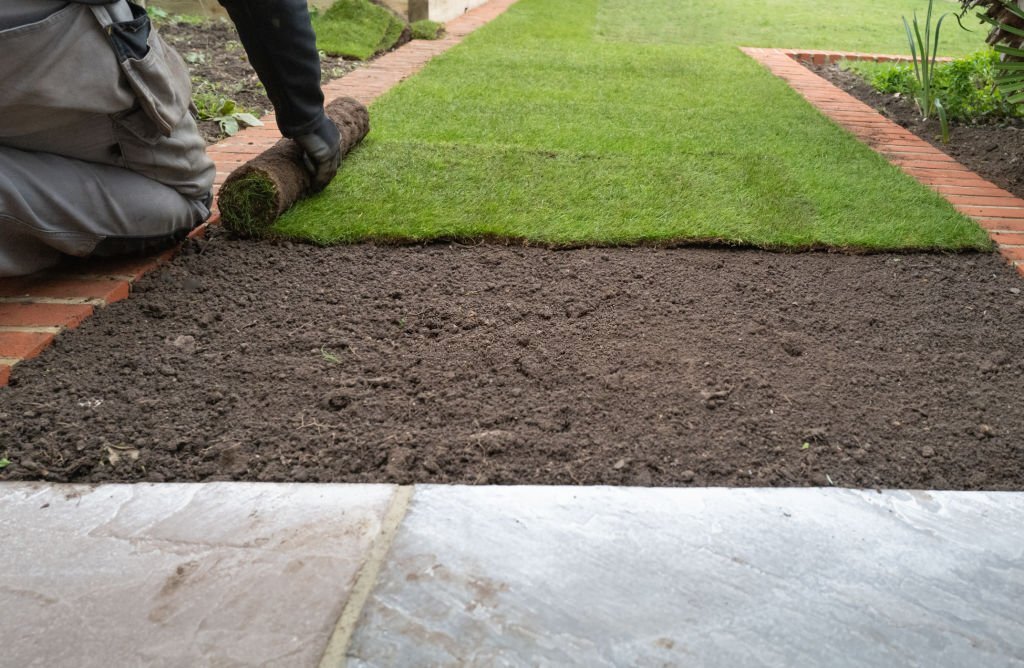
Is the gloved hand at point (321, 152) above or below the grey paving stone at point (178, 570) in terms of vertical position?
above

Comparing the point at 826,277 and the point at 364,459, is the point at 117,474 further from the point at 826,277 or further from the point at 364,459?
the point at 826,277

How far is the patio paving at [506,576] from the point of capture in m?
1.11

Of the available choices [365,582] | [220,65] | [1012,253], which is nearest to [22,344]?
[365,582]

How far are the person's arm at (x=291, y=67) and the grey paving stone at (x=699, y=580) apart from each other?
184 cm

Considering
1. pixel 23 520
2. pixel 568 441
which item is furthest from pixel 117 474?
pixel 568 441

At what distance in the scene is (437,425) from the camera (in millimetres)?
1683

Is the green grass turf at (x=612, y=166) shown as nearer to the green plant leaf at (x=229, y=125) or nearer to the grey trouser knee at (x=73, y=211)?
the grey trouser knee at (x=73, y=211)

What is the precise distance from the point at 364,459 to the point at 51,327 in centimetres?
104

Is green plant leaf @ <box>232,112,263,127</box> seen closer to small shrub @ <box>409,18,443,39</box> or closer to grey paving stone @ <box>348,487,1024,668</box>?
small shrub @ <box>409,18,443,39</box>

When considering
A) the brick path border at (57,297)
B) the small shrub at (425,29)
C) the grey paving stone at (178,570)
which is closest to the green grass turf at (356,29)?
the small shrub at (425,29)

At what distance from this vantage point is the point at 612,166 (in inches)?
131

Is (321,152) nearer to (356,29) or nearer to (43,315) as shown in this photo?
(43,315)

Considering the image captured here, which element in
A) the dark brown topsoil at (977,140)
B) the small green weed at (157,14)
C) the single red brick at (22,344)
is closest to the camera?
the single red brick at (22,344)

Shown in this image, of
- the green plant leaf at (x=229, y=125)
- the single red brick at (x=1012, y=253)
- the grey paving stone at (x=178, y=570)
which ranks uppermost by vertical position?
the green plant leaf at (x=229, y=125)
